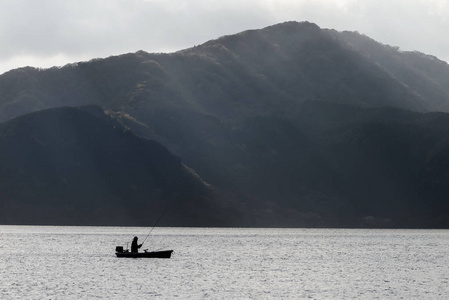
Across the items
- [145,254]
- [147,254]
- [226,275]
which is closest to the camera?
[226,275]

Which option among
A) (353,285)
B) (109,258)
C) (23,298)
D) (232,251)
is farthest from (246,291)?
(232,251)

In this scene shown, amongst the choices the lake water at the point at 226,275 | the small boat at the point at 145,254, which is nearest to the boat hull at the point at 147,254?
the small boat at the point at 145,254

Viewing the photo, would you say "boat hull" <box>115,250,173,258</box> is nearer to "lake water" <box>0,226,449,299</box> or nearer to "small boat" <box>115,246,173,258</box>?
"small boat" <box>115,246,173,258</box>

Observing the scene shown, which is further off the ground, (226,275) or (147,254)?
(147,254)

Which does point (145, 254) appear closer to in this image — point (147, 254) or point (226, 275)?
point (147, 254)

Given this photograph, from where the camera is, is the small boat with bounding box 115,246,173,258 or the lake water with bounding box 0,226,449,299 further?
the small boat with bounding box 115,246,173,258

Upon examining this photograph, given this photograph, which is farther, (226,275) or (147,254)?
(147,254)

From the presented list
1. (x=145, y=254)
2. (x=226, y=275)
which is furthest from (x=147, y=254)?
(x=226, y=275)

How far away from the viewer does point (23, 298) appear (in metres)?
86.3

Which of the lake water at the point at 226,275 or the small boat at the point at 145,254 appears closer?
the lake water at the point at 226,275

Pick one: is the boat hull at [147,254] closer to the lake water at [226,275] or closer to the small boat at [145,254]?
the small boat at [145,254]

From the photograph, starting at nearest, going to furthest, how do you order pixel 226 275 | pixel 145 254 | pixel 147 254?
pixel 226 275 < pixel 147 254 < pixel 145 254

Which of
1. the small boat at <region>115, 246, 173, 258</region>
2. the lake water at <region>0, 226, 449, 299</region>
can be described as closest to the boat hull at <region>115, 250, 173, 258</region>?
the small boat at <region>115, 246, 173, 258</region>

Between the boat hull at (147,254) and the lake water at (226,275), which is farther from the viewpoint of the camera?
the boat hull at (147,254)
